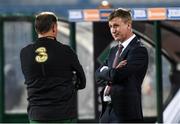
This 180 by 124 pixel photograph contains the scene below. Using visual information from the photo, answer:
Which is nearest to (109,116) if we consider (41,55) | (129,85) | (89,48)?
(129,85)

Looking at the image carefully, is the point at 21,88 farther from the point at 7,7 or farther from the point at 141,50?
the point at 141,50

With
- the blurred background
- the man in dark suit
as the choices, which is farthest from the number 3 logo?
the blurred background

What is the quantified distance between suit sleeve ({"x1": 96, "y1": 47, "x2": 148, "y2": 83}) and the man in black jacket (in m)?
0.28

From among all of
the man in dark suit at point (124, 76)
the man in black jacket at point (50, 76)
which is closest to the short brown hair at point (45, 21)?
the man in black jacket at point (50, 76)

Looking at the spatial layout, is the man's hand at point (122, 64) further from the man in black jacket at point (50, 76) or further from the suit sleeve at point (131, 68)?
the man in black jacket at point (50, 76)

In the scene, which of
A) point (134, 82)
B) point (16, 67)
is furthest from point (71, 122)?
point (16, 67)

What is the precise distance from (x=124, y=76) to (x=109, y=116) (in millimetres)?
318

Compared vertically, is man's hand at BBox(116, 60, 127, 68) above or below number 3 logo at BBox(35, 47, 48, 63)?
below

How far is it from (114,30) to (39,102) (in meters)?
0.75

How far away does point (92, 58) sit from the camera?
809 centimetres

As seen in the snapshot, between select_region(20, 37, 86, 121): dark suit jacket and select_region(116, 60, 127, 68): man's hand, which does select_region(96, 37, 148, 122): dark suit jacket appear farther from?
select_region(20, 37, 86, 121): dark suit jacket

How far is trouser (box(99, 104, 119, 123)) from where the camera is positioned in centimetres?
417

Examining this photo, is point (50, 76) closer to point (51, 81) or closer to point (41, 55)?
point (51, 81)

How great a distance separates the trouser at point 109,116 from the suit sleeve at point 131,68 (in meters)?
0.21
